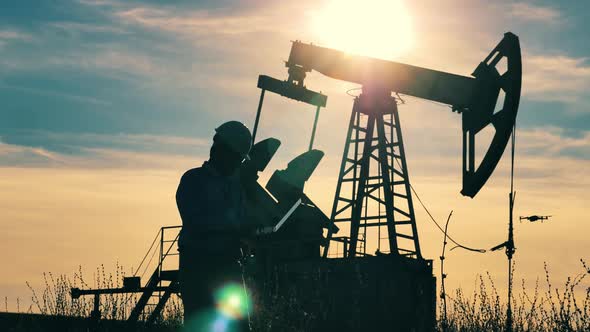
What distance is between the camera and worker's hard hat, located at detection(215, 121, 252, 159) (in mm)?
6305

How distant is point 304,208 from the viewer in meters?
24.5

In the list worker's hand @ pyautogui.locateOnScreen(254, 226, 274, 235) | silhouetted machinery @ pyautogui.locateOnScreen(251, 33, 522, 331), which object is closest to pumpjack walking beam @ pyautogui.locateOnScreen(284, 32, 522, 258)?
silhouetted machinery @ pyautogui.locateOnScreen(251, 33, 522, 331)

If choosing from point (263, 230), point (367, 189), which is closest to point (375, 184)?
point (367, 189)

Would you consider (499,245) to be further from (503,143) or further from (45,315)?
(45,315)

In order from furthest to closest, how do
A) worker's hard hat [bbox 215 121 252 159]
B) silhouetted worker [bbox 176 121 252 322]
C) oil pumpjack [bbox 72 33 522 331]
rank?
oil pumpjack [bbox 72 33 522 331] → worker's hard hat [bbox 215 121 252 159] → silhouetted worker [bbox 176 121 252 322]

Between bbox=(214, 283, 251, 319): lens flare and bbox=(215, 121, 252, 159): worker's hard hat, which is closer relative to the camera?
bbox=(214, 283, 251, 319): lens flare

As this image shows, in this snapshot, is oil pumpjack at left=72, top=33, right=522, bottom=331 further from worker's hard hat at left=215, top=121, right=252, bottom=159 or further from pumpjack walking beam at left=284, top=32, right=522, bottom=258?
A: worker's hard hat at left=215, top=121, right=252, bottom=159

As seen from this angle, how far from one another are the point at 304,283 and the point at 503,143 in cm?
748

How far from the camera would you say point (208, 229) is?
615 cm

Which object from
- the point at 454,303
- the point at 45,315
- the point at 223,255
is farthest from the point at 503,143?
the point at 223,255

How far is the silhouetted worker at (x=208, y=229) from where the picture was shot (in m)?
6.16

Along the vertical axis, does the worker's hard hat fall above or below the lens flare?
above

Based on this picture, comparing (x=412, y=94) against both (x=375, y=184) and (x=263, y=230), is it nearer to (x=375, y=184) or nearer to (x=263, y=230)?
(x=375, y=184)

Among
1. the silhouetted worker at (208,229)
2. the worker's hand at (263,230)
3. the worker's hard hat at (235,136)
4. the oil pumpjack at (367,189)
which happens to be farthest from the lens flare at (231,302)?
the oil pumpjack at (367,189)
